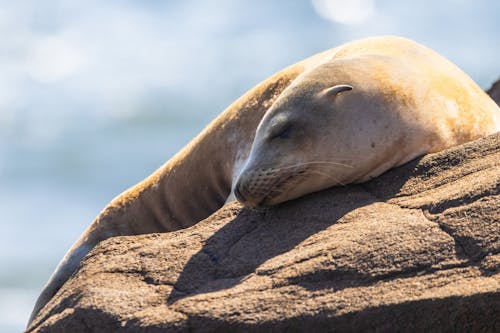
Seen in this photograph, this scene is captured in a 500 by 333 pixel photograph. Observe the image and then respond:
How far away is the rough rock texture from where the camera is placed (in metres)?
4.88

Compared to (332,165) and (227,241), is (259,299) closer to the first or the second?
(227,241)

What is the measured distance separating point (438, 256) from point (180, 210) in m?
3.78

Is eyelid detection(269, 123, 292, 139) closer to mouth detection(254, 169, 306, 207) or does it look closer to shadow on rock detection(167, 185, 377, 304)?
mouth detection(254, 169, 306, 207)

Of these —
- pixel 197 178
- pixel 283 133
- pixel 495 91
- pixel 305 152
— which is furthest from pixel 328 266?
pixel 495 91

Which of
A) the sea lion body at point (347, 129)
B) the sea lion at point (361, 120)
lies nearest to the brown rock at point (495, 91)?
the sea lion at point (361, 120)

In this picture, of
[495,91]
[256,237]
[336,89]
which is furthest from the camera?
[495,91]

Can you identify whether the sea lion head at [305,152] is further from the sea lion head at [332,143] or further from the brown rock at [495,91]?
the brown rock at [495,91]

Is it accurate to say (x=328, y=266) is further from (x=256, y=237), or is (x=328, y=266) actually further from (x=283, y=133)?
(x=283, y=133)

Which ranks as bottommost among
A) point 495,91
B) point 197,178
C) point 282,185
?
point 282,185

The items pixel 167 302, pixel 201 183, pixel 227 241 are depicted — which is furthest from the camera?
pixel 201 183

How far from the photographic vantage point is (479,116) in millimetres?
6906

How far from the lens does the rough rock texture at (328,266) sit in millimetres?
4879

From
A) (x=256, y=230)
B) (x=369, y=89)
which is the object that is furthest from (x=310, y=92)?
(x=256, y=230)

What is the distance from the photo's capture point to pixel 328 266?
207 inches
